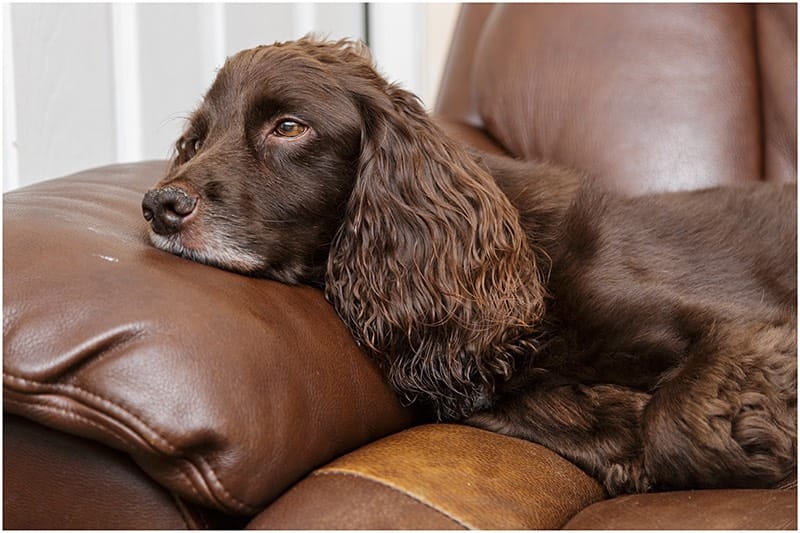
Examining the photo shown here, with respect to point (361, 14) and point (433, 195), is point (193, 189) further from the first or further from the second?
point (361, 14)

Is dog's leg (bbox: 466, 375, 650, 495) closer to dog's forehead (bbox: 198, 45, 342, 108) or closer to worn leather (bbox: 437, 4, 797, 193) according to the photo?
dog's forehead (bbox: 198, 45, 342, 108)

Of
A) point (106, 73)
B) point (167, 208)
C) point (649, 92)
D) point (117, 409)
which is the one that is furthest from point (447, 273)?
point (106, 73)

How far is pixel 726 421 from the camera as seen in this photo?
47.1 inches

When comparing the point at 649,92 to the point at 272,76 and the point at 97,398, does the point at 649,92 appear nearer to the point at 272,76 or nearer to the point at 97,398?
the point at 272,76

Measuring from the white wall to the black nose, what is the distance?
70 centimetres

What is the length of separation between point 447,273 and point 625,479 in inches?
14.7

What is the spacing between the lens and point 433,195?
1.37 m

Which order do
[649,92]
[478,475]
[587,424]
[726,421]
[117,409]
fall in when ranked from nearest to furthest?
[117,409], [478,475], [726,421], [587,424], [649,92]

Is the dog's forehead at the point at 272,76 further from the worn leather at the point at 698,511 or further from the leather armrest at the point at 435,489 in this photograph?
the worn leather at the point at 698,511

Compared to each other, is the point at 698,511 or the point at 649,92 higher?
the point at 649,92

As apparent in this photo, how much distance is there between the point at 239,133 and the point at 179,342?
47 centimetres

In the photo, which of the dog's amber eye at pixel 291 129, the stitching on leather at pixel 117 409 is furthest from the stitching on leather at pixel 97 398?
the dog's amber eye at pixel 291 129

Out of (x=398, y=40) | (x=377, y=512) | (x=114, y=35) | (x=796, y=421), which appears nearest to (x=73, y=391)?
(x=377, y=512)

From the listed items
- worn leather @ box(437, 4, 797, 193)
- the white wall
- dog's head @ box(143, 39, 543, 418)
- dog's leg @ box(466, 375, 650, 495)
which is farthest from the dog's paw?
the white wall
